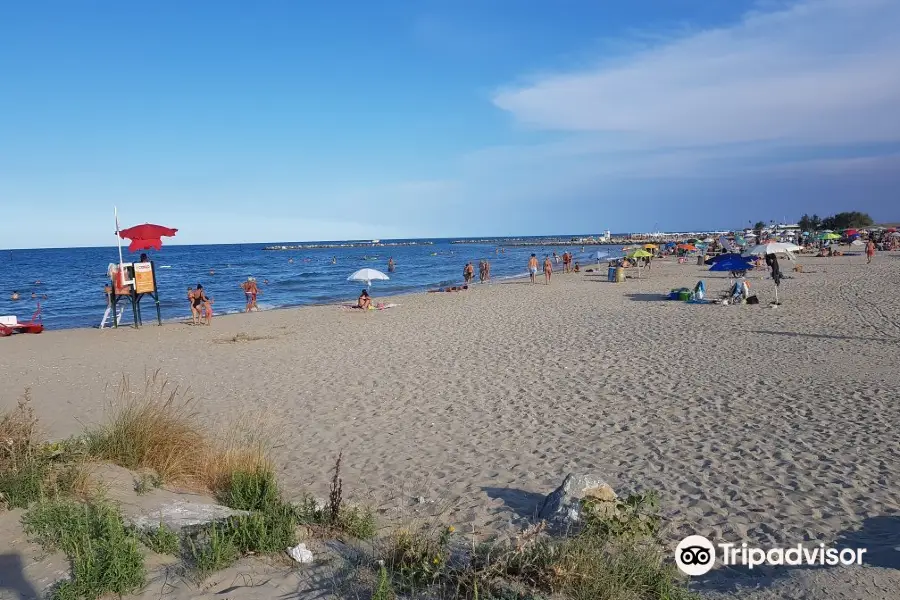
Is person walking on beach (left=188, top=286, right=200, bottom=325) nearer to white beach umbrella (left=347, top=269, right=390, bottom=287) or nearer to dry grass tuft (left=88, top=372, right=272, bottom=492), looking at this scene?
white beach umbrella (left=347, top=269, right=390, bottom=287)

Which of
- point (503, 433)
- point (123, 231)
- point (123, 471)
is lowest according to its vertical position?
point (503, 433)

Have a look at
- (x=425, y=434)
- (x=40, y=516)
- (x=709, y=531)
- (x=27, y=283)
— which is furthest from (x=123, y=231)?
(x=27, y=283)

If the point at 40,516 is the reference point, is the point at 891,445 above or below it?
below

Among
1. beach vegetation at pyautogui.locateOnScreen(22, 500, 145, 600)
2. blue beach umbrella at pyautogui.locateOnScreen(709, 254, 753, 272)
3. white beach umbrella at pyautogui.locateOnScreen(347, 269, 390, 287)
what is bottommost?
beach vegetation at pyautogui.locateOnScreen(22, 500, 145, 600)

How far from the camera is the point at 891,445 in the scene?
5992 mm

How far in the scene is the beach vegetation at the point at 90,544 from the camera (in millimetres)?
2959

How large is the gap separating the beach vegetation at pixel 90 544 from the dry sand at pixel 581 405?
2047 millimetres

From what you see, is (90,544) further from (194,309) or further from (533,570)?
(194,309)

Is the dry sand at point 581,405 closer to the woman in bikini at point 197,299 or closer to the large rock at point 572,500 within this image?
the large rock at point 572,500

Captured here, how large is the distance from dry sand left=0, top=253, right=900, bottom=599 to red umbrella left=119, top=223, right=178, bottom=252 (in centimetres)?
240

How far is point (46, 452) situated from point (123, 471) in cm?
56

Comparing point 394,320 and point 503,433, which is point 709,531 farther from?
point 394,320

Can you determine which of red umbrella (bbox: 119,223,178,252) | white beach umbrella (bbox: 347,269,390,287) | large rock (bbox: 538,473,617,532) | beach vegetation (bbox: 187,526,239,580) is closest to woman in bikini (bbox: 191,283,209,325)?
red umbrella (bbox: 119,223,178,252)

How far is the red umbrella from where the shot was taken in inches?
627
